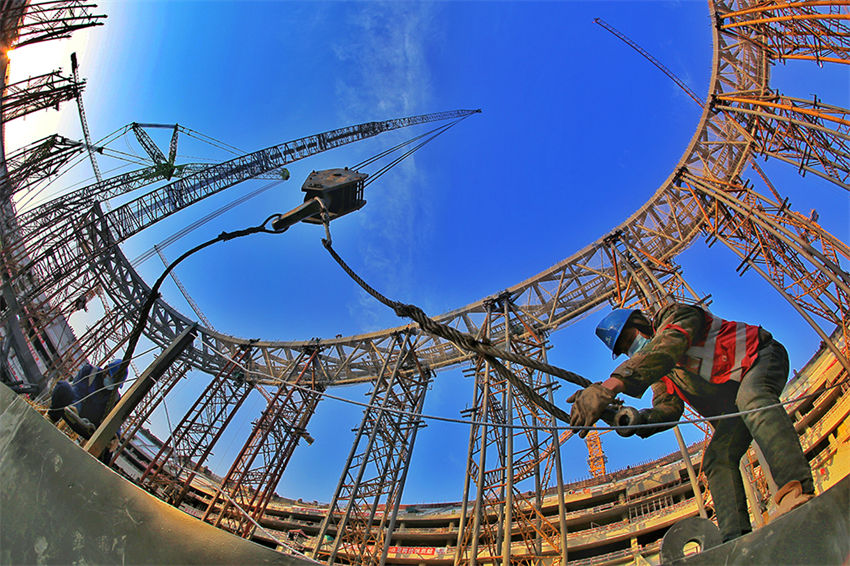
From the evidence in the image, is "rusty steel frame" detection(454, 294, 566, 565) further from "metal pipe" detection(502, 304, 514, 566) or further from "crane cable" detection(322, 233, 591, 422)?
"crane cable" detection(322, 233, 591, 422)

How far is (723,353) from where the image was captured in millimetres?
5902

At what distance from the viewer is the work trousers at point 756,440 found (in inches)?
194

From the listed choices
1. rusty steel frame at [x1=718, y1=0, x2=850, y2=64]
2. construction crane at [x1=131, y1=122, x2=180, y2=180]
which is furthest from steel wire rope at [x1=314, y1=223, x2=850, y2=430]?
construction crane at [x1=131, y1=122, x2=180, y2=180]

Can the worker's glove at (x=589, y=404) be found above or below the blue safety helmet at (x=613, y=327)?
below

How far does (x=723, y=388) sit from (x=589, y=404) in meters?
2.37

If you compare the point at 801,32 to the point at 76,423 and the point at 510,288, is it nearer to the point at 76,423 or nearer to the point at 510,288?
the point at 510,288

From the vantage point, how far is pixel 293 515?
4434 centimetres

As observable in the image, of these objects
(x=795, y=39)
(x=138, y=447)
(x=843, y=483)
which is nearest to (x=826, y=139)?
(x=795, y=39)

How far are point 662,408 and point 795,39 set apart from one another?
1440cm

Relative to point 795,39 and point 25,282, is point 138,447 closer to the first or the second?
point 25,282

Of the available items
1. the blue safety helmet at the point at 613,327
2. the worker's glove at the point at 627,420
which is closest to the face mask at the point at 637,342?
the blue safety helmet at the point at 613,327

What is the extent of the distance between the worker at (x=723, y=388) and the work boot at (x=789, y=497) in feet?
0.09

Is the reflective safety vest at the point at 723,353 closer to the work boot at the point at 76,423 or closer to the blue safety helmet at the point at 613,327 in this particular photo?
the blue safety helmet at the point at 613,327

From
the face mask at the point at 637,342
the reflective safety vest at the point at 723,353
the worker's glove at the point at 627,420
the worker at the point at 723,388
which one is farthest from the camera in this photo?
the face mask at the point at 637,342
